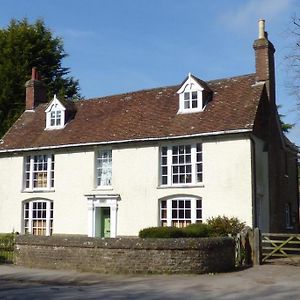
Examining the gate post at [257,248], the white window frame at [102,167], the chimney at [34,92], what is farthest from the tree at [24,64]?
the gate post at [257,248]

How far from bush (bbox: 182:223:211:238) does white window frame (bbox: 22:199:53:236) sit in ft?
35.3

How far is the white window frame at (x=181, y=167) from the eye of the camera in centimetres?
2525

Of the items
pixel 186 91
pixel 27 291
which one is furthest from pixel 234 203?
pixel 27 291

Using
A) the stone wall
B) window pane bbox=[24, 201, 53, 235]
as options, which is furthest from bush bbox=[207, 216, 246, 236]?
window pane bbox=[24, 201, 53, 235]

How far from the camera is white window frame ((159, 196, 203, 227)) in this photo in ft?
81.9

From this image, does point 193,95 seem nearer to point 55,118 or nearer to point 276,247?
point 55,118

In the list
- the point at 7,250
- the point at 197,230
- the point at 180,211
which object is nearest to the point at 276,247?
the point at 197,230

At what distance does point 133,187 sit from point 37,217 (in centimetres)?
689

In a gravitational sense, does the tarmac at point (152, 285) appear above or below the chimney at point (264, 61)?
below

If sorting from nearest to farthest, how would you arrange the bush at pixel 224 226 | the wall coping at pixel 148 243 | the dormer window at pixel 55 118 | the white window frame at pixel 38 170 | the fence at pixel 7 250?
the wall coping at pixel 148 243
the fence at pixel 7 250
the bush at pixel 224 226
the white window frame at pixel 38 170
the dormer window at pixel 55 118

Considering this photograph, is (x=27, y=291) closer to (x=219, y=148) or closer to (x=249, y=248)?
(x=249, y=248)

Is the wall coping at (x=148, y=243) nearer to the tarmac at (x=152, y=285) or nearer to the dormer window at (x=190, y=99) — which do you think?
the tarmac at (x=152, y=285)

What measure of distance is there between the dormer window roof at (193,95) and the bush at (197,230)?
23.6ft

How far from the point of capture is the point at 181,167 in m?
25.7
